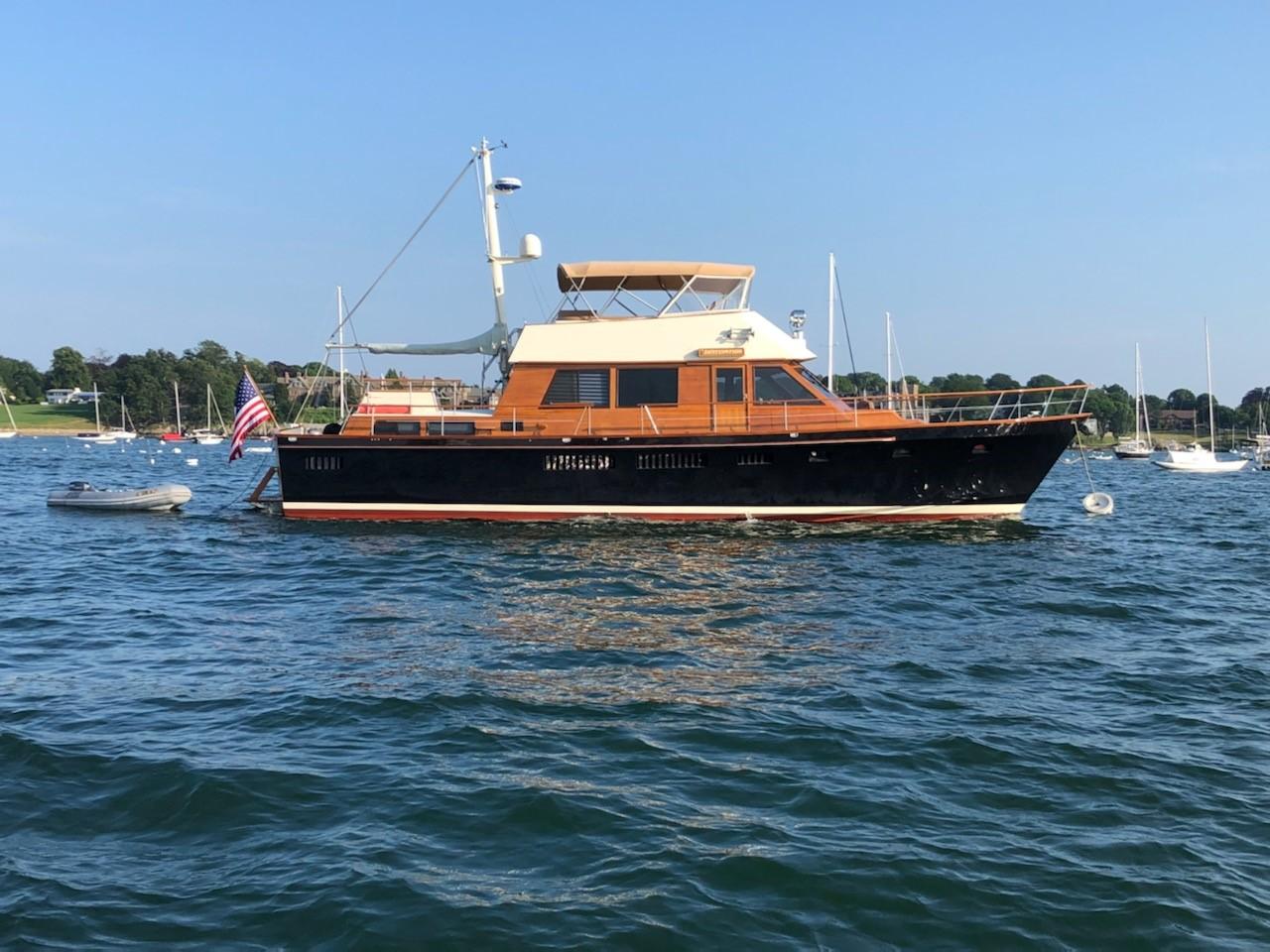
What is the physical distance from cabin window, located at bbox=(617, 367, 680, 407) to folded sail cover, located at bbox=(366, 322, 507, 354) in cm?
333

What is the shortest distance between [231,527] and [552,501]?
19.8 ft

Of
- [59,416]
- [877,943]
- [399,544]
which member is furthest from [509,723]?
[59,416]

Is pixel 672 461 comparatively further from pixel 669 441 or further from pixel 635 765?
pixel 635 765

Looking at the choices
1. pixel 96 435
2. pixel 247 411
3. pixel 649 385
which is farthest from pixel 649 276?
pixel 96 435

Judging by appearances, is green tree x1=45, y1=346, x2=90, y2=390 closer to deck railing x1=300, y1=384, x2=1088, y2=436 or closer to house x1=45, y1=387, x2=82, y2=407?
house x1=45, y1=387, x2=82, y2=407

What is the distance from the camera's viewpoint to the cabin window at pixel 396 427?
1848 centimetres

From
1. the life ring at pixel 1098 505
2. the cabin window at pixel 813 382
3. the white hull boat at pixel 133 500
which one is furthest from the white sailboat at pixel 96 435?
the life ring at pixel 1098 505

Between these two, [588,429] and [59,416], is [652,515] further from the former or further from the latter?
[59,416]

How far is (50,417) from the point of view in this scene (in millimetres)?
122625

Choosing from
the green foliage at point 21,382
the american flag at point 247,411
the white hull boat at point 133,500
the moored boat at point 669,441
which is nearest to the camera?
the moored boat at point 669,441

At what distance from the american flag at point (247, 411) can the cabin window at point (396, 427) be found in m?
2.51

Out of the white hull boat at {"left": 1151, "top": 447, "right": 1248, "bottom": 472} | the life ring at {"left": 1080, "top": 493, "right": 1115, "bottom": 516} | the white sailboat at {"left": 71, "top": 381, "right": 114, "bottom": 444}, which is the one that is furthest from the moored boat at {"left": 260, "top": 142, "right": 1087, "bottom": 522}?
the white sailboat at {"left": 71, "top": 381, "right": 114, "bottom": 444}

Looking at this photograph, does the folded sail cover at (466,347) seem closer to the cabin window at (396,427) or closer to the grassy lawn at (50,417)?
the cabin window at (396,427)

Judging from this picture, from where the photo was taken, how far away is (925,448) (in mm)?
17312
